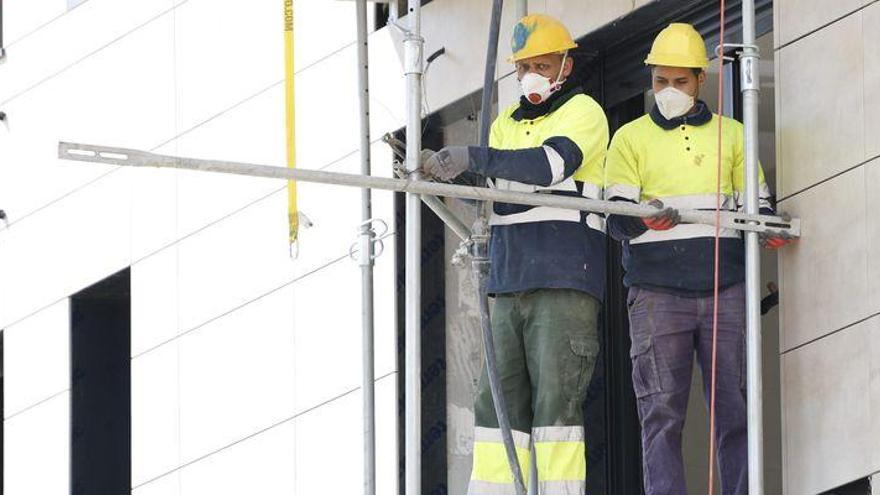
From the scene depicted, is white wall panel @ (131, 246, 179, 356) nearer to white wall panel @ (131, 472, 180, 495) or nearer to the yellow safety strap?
white wall panel @ (131, 472, 180, 495)

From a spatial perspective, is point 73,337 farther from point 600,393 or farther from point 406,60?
point 406,60

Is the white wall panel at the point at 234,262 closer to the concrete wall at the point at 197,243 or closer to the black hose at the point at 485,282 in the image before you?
the concrete wall at the point at 197,243

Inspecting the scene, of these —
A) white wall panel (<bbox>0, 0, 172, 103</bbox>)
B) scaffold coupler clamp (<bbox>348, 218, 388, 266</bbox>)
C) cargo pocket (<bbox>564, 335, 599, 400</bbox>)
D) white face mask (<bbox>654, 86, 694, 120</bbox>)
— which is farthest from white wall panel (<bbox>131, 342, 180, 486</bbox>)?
white face mask (<bbox>654, 86, 694, 120</bbox>)

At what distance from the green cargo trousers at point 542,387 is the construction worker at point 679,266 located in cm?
30

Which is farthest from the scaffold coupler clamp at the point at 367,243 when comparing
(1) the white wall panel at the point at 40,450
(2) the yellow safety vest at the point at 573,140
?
(1) the white wall panel at the point at 40,450

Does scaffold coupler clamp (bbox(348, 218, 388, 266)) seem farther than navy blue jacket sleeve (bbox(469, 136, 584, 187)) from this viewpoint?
Yes

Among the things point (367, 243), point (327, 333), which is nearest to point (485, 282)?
point (367, 243)

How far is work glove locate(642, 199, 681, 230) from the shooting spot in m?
8.29

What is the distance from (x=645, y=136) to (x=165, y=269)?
18.0ft

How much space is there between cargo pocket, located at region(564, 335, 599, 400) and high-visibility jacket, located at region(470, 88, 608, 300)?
21 centimetres

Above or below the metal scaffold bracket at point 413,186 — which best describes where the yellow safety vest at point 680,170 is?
above

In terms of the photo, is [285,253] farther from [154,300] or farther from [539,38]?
[539,38]

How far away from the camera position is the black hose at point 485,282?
27.3 ft

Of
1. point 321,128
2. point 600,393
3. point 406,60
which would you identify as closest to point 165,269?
point 321,128
